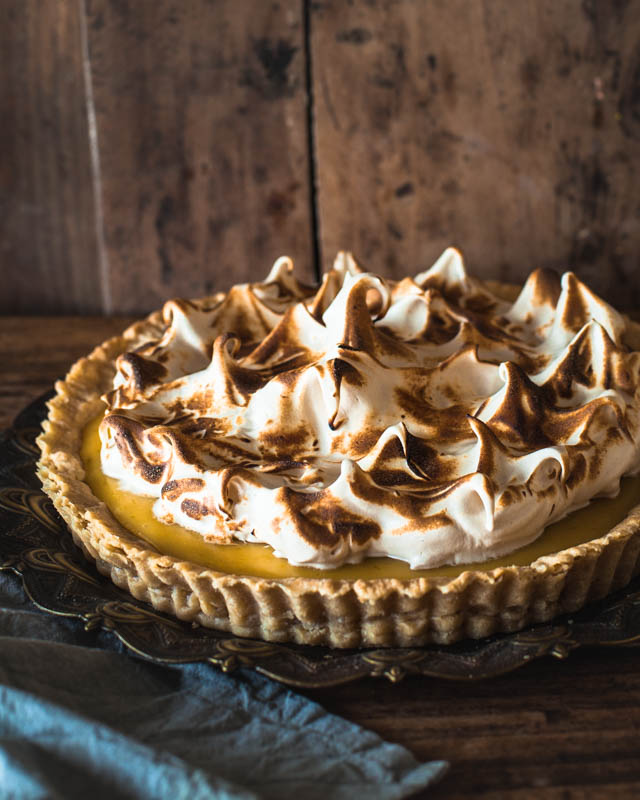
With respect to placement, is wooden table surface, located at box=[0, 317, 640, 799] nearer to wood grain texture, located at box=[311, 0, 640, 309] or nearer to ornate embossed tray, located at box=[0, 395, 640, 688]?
ornate embossed tray, located at box=[0, 395, 640, 688]

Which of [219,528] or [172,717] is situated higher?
[219,528]

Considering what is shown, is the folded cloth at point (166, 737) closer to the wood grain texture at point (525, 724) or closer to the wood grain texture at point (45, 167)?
the wood grain texture at point (525, 724)

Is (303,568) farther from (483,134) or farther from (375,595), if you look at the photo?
(483,134)

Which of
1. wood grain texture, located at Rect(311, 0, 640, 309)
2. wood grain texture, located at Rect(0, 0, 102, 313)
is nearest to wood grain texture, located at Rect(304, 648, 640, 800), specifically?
wood grain texture, located at Rect(311, 0, 640, 309)

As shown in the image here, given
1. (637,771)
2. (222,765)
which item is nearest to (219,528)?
(222,765)

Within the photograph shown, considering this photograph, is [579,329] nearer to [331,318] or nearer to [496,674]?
[331,318]

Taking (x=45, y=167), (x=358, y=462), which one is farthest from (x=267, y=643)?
(x=45, y=167)
